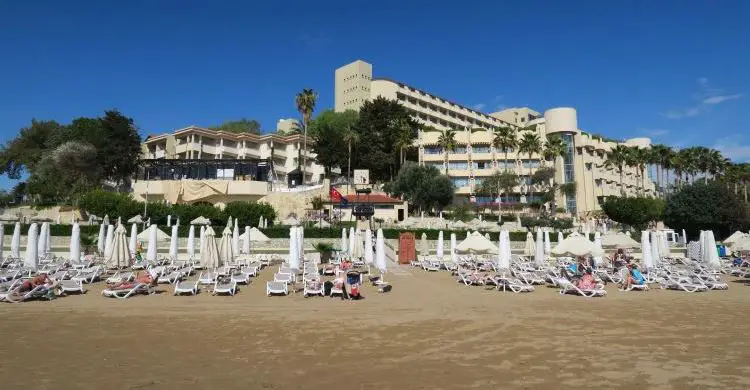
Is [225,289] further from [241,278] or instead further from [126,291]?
[126,291]

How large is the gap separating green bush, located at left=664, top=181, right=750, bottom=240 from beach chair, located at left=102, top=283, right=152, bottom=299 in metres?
53.5

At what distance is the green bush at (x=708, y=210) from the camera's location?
47812 mm

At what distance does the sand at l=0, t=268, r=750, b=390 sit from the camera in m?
6.50

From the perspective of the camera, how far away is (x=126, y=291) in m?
14.2

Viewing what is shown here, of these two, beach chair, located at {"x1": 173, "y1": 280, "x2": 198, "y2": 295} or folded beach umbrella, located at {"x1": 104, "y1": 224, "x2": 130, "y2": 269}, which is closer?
beach chair, located at {"x1": 173, "y1": 280, "x2": 198, "y2": 295}

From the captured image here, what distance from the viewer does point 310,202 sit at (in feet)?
188

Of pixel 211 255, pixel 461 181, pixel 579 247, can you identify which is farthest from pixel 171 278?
pixel 461 181

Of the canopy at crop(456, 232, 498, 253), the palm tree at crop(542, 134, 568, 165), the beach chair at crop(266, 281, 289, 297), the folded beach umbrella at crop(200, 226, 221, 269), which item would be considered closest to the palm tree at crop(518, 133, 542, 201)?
the palm tree at crop(542, 134, 568, 165)

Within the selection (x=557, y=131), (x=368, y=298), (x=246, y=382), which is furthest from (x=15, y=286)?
(x=557, y=131)

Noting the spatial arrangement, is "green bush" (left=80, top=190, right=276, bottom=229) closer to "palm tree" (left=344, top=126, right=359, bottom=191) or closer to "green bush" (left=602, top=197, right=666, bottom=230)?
"palm tree" (left=344, top=126, right=359, bottom=191)

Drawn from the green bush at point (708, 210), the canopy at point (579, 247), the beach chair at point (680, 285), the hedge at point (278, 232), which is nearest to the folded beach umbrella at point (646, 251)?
the beach chair at point (680, 285)

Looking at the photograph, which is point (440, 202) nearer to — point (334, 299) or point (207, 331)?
point (334, 299)

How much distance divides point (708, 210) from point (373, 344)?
174ft

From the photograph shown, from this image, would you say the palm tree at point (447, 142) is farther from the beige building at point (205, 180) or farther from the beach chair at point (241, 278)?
the beach chair at point (241, 278)
